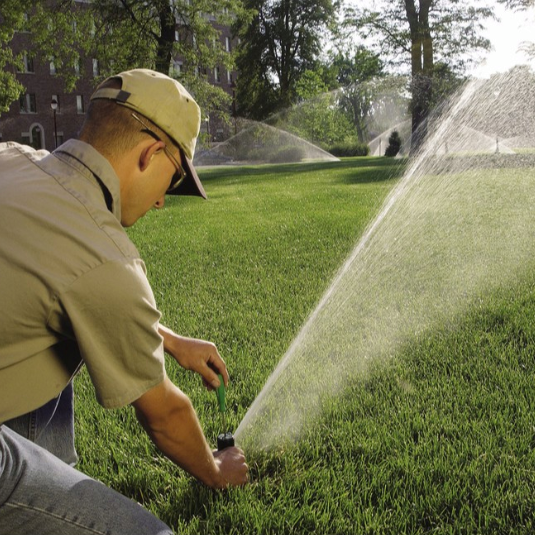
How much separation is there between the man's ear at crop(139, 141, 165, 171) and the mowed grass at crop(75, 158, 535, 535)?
126 centimetres

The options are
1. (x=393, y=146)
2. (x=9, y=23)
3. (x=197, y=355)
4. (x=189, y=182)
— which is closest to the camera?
(x=189, y=182)

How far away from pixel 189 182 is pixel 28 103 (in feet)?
161

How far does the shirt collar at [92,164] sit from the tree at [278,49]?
47.0 metres

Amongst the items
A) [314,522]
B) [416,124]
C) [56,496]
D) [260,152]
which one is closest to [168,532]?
[56,496]

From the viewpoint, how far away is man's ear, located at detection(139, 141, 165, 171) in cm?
171

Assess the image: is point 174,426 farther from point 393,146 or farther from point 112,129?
point 393,146

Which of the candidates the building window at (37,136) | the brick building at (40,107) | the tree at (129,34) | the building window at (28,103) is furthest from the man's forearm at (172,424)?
the building window at (28,103)

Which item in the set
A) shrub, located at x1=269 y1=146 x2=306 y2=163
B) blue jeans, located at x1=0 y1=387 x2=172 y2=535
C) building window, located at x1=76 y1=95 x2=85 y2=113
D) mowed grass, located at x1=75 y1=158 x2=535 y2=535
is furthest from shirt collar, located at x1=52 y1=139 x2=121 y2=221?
building window, located at x1=76 y1=95 x2=85 y2=113

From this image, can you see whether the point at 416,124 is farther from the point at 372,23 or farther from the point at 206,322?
the point at 206,322

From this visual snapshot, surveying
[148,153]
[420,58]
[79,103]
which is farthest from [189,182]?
[79,103]

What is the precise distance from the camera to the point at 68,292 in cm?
143

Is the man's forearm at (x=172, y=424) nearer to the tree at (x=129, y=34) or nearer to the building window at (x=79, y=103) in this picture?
the tree at (x=129, y=34)

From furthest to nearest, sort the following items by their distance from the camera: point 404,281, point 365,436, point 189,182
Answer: point 404,281
point 365,436
point 189,182

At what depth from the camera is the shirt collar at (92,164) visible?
1.63 metres
